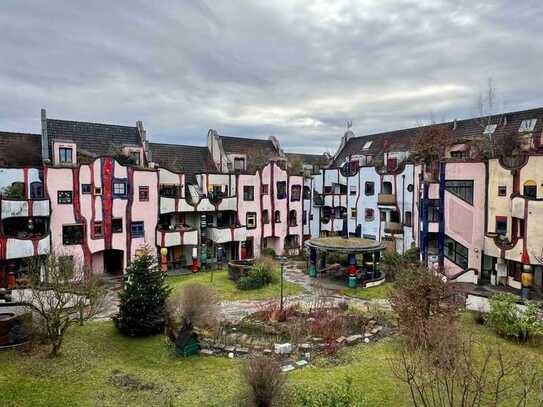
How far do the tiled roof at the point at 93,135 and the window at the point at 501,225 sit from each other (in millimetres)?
34027

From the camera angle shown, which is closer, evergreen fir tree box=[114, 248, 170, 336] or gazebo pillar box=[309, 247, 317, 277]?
evergreen fir tree box=[114, 248, 170, 336]

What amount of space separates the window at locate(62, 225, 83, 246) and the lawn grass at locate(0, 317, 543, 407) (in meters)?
14.7

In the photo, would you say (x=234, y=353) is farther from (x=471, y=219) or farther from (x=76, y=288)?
(x=471, y=219)

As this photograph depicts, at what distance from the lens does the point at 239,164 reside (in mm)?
45594

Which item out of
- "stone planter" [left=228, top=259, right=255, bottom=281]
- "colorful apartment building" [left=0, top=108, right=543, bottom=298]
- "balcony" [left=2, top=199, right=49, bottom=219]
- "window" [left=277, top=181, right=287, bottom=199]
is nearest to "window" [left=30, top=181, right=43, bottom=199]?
"colorful apartment building" [left=0, top=108, right=543, bottom=298]

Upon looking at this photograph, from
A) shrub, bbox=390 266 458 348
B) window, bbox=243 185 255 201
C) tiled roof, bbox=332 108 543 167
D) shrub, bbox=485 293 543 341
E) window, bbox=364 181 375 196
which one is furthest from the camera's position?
window, bbox=364 181 375 196

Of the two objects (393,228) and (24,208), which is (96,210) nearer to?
(24,208)

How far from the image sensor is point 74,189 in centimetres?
3222

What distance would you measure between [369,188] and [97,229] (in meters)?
27.2

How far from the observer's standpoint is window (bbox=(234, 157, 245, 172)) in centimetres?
4522

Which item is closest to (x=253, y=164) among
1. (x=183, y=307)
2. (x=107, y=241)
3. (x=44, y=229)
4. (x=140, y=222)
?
(x=140, y=222)

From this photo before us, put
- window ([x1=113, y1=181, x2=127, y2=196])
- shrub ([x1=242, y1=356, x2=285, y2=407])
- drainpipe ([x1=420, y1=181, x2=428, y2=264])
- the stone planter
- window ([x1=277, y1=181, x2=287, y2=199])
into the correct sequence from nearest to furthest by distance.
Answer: shrub ([x1=242, y1=356, x2=285, y2=407]) → the stone planter → drainpipe ([x1=420, y1=181, x2=428, y2=264]) → window ([x1=113, y1=181, x2=127, y2=196]) → window ([x1=277, y1=181, x2=287, y2=199])

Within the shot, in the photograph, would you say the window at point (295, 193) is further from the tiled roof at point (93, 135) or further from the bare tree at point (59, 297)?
the bare tree at point (59, 297)

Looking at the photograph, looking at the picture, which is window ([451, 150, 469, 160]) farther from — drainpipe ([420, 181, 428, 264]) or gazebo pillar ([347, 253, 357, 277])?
gazebo pillar ([347, 253, 357, 277])
